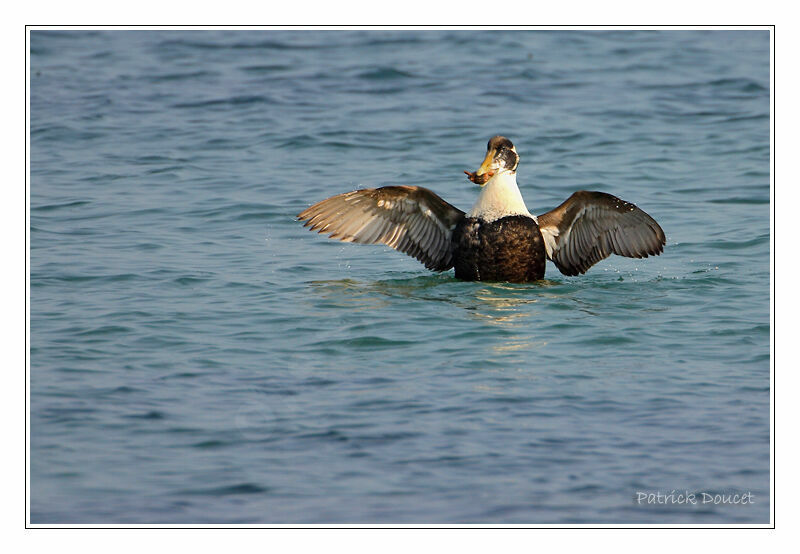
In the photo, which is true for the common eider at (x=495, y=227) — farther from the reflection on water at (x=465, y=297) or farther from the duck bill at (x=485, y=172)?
the reflection on water at (x=465, y=297)

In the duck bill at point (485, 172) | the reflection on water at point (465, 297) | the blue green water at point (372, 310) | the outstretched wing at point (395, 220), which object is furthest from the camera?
the outstretched wing at point (395, 220)

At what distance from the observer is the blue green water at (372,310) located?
5430mm

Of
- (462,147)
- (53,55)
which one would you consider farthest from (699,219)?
(53,55)

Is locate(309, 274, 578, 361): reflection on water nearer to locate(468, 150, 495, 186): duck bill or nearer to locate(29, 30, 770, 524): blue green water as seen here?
locate(29, 30, 770, 524): blue green water

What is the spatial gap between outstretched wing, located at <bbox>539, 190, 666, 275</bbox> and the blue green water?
0.81 ft

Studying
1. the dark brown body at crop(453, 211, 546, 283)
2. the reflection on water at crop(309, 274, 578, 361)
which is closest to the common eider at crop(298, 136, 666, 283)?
the dark brown body at crop(453, 211, 546, 283)

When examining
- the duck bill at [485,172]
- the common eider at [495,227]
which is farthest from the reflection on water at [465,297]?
the duck bill at [485,172]

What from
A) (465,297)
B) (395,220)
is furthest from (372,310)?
(395,220)

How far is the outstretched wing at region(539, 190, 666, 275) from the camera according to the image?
29.5ft

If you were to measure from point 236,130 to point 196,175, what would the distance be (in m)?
1.83

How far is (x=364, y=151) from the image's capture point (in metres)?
13.6

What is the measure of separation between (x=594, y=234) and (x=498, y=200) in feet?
3.23

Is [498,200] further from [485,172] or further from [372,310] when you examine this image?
[372,310]

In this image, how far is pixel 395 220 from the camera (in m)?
9.19
